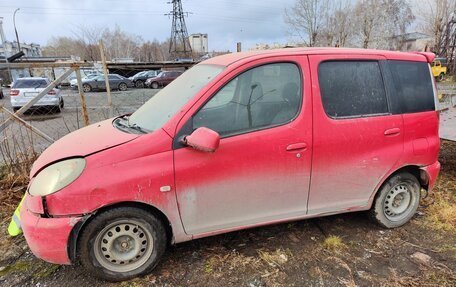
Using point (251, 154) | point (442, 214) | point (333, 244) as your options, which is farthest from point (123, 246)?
point (442, 214)

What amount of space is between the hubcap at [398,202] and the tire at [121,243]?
2370mm

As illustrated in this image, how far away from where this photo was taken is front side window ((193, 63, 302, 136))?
269 cm

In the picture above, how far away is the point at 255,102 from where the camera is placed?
282 centimetres

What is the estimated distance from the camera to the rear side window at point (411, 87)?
10.6ft

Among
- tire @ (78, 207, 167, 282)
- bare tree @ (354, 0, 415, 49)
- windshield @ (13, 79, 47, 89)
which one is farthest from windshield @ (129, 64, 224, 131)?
bare tree @ (354, 0, 415, 49)

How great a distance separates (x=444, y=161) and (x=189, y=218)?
5006mm

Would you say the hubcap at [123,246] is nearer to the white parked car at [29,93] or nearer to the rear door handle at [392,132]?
the rear door handle at [392,132]

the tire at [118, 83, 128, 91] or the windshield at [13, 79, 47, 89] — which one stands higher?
the windshield at [13, 79, 47, 89]

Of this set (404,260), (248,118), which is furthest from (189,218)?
(404,260)

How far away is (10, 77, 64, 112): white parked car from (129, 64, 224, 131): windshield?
10683 millimetres

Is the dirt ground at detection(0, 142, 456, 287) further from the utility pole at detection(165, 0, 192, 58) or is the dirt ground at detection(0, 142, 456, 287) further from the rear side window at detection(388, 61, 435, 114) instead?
the utility pole at detection(165, 0, 192, 58)

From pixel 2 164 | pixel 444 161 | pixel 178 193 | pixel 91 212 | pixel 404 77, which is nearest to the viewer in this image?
pixel 91 212

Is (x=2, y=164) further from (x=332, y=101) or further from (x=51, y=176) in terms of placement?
(x=332, y=101)

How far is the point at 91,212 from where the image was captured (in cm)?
245
